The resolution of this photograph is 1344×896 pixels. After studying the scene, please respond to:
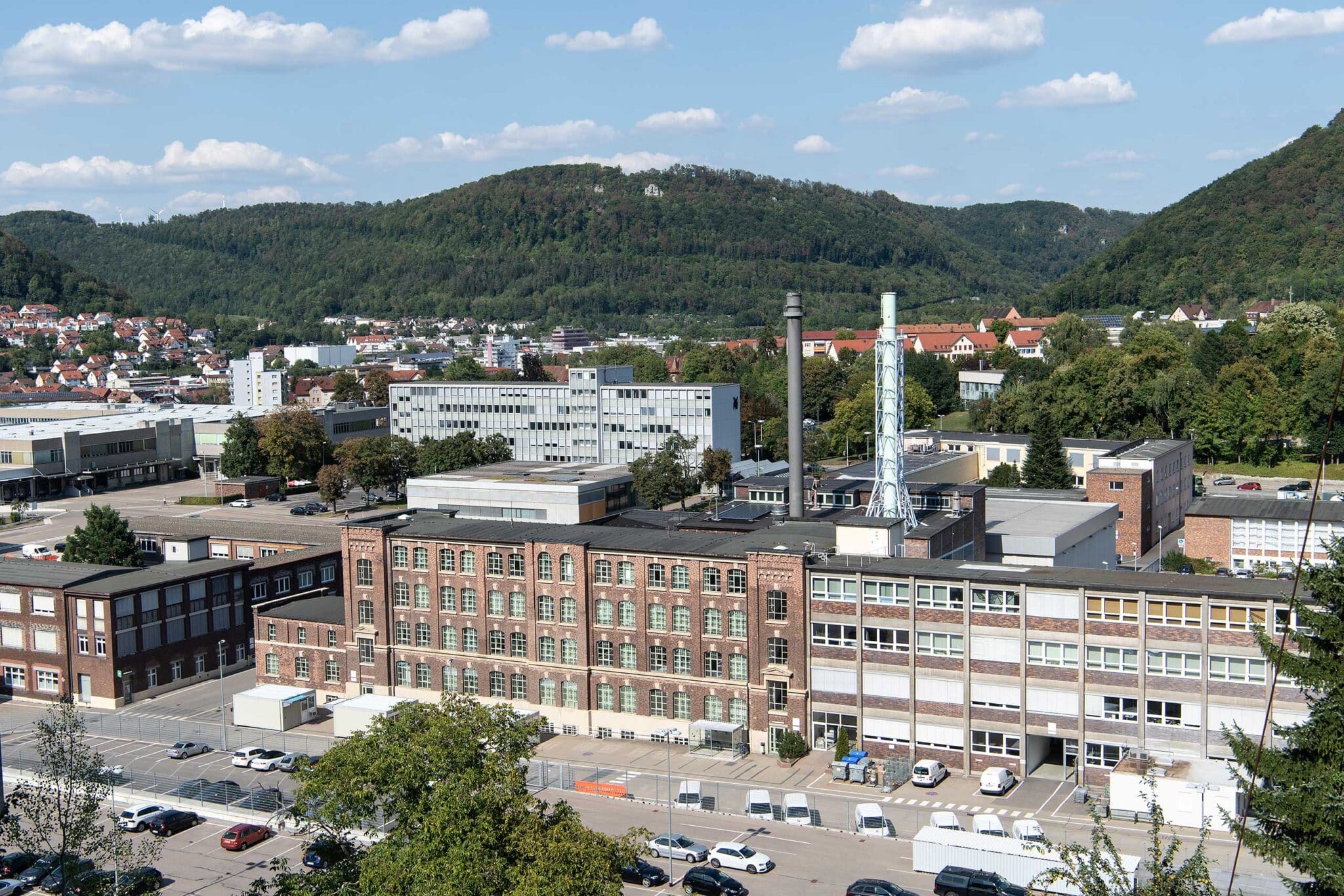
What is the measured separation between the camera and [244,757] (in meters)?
47.6

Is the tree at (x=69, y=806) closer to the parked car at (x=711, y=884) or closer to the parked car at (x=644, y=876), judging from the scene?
the parked car at (x=644, y=876)

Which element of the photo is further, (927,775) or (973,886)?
(927,775)

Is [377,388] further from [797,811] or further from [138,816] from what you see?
[797,811]

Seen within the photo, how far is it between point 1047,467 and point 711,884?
6531 centimetres

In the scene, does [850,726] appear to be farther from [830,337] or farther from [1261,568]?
[830,337]

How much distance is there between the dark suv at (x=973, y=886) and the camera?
33656 millimetres

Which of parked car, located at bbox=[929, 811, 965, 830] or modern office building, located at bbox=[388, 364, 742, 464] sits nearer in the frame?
parked car, located at bbox=[929, 811, 965, 830]

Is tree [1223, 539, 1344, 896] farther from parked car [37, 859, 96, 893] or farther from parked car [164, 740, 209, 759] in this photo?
parked car [164, 740, 209, 759]

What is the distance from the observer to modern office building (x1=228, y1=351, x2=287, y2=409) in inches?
→ 7451

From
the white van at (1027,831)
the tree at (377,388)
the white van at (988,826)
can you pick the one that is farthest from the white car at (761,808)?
the tree at (377,388)

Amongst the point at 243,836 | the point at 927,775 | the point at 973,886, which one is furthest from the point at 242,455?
the point at 973,886

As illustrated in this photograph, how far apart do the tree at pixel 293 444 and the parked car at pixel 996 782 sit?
8561 centimetres

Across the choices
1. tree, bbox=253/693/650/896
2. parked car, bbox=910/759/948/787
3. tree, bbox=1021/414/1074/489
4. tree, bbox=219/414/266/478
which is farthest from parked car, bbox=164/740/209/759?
tree, bbox=219/414/266/478

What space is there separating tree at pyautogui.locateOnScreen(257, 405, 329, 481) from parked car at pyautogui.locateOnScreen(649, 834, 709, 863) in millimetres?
84814
